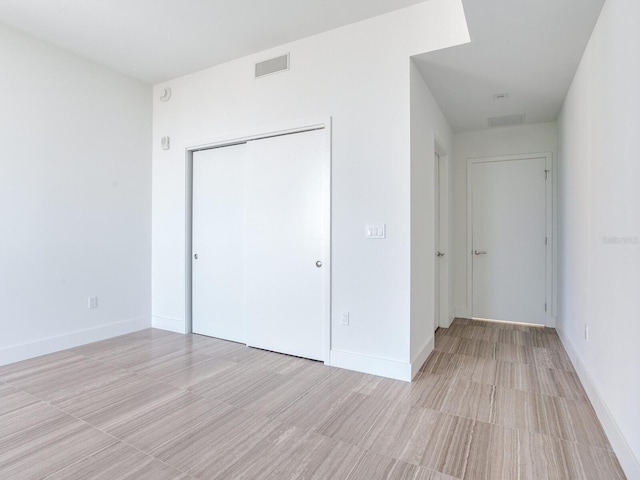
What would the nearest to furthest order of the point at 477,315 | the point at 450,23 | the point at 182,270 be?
the point at 450,23
the point at 182,270
the point at 477,315

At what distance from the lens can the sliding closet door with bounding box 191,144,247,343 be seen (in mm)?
3719

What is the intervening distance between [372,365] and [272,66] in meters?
2.86

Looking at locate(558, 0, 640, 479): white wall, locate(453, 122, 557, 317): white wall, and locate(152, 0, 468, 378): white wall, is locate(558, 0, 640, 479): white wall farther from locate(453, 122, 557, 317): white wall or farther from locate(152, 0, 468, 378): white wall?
locate(453, 122, 557, 317): white wall

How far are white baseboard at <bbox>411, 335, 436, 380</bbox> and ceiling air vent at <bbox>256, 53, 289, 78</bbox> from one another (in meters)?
2.84

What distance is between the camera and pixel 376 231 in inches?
111

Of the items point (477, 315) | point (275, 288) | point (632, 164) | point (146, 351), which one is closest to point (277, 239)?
point (275, 288)

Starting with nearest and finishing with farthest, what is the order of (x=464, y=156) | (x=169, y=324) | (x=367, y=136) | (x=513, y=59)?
(x=513, y=59)
(x=367, y=136)
(x=169, y=324)
(x=464, y=156)

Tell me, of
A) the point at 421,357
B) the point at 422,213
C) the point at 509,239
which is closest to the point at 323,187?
the point at 422,213

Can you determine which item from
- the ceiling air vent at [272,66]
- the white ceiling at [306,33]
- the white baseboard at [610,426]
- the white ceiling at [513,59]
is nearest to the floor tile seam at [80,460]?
the white baseboard at [610,426]

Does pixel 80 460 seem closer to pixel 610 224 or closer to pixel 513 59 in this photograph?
pixel 610 224

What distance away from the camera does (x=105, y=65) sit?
3.76 metres

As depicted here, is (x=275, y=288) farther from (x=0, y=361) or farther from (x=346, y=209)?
(x=0, y=361)

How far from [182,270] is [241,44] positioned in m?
2.47

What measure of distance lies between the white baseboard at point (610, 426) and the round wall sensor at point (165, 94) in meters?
4.84
